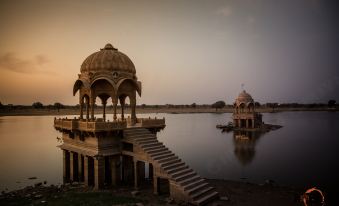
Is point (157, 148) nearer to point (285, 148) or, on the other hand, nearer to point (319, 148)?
point (285, 148)

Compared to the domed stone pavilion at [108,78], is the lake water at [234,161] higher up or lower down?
lower down

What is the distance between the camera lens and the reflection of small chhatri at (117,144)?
1797 centimetres

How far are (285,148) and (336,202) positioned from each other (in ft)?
86.4

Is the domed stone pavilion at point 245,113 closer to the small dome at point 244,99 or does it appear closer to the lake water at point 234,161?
the small dome at point 244,99

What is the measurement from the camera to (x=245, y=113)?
7275cm

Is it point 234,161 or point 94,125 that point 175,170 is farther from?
point 234,161

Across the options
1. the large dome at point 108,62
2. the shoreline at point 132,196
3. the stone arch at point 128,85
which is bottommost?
the shoreline at point 132,196

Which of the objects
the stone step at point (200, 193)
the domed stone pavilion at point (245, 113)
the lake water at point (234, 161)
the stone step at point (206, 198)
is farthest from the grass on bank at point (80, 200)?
the domed stone pavilion at point (245, 113)

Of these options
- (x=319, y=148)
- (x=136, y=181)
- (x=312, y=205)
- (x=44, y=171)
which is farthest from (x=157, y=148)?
(x=319, y=148)

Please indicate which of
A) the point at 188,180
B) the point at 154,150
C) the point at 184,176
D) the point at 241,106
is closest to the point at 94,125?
the point at 154,150

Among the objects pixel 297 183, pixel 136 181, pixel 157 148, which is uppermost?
pixel 157 148

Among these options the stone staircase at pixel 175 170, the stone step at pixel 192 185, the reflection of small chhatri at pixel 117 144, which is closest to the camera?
the stone staircase at pixel 175 170

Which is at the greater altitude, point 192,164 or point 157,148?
point 157,148

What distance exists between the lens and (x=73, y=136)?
23750mm
